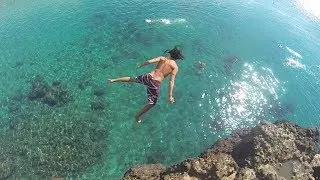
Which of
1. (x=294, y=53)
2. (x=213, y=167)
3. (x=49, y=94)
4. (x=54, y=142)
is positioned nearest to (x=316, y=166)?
(x=213, y=167)

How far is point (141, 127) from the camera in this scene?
30.0 m

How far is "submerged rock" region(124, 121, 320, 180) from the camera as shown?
56.0 feet

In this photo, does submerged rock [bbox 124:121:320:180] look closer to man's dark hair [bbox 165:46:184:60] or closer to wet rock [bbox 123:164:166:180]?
wet rock [bbox 123:164:166:180]

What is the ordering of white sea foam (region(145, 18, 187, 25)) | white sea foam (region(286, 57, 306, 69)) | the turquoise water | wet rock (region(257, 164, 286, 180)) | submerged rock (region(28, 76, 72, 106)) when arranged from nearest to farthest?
wet rock (region(257, 164, 286, 180))
the turquoise water
submerged rock (region(28, 76, 72, 106))
white sea foam (region(286, 57, 306, 69))
white sea foam (region(145, 18, 187, 25))

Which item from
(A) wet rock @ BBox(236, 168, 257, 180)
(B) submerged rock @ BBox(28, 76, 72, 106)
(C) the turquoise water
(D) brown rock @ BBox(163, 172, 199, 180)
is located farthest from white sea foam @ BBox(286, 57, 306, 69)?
(D) brown rock @ BBox(163, 172, 199, 180)

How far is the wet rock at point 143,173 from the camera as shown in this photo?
1709cm

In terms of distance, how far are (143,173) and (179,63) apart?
20445 mm

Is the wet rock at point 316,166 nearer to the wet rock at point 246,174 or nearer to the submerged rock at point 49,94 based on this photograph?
the wet rock at point 246,174

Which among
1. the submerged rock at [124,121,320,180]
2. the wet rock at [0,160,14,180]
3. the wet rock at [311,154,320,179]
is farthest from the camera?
the wet rock at [0,160,14,180]

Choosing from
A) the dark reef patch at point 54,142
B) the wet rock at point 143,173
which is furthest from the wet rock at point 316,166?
the dark reef patch at point 54,142

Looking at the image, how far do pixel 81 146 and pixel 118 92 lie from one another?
711 centimetres

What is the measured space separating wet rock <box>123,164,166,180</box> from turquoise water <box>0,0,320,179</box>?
9060mm

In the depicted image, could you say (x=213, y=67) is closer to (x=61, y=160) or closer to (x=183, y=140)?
(x=183, y=140)

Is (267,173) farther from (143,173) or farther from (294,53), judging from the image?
(294,53)
